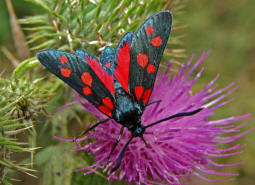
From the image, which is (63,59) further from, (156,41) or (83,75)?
(156,41)

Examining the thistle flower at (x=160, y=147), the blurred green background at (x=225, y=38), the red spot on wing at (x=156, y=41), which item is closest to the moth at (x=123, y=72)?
the red spot on wing at (x=156, y=41)

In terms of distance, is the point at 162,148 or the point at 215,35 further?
the point at 215,35

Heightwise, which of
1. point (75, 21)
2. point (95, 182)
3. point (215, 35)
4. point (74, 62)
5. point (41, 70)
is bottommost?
point (95, 182)

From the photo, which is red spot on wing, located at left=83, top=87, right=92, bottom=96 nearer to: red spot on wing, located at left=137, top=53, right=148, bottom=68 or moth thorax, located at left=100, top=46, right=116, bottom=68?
moth thorax, located at left=100, top=46, right=116, bottom=68

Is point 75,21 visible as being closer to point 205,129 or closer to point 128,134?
point 128,134

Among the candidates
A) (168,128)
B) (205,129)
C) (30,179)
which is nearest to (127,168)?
(168,128)

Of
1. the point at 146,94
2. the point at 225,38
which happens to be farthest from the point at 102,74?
the point at 225,38

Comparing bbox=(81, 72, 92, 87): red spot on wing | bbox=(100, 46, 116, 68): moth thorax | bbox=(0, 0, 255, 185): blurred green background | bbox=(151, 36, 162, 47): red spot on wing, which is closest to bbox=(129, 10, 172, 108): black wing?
bbox=(151, 36, 162, 47): red spot on wing

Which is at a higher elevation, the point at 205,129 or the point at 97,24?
the point at 97,24

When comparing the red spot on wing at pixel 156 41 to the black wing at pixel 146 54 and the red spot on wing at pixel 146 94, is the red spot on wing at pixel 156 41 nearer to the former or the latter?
the black wing at pixel 146 54
